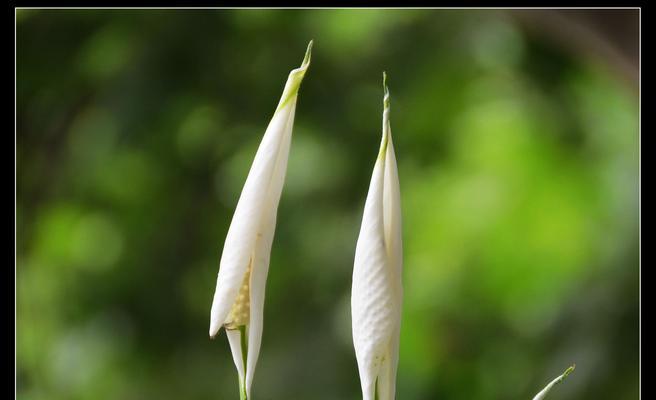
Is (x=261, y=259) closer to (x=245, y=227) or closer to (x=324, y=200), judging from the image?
(x=245, y=227)

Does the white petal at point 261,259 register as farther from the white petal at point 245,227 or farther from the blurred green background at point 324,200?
the blurred green background at point 324,200

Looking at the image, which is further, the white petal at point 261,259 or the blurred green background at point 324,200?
the blurred green background at point 324,200

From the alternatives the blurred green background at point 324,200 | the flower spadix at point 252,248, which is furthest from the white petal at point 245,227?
the blurred green background at point 324,200

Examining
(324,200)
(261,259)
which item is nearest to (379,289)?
(261,259)

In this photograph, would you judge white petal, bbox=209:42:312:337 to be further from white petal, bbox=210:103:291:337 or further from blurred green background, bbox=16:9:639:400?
blurred green background, bbox=16:9:639:400

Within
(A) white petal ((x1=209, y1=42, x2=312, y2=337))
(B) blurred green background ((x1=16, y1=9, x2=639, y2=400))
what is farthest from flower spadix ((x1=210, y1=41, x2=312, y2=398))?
(B) blurred green background ((x1=16, y1=9, x2=639, y2=400))
